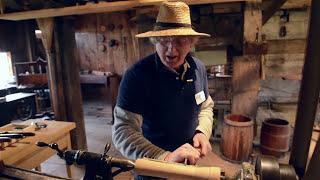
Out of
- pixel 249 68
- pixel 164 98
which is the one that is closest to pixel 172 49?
pixel 164 98

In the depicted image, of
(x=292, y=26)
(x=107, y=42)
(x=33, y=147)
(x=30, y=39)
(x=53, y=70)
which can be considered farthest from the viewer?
(x=30, y=39)

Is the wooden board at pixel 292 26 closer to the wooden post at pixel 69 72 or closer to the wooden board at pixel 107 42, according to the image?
the wooden board at pixel 107 42

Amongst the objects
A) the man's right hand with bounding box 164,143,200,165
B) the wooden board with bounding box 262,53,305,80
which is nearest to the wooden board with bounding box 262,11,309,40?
the wooden board with bounding box 262,53,305,80

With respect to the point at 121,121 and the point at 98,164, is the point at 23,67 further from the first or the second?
the point at 98,164

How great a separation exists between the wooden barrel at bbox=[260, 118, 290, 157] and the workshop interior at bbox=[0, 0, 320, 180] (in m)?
0.01

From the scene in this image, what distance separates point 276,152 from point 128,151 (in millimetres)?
2519

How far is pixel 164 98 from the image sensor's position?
4.46ft

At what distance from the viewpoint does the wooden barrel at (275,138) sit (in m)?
3.09

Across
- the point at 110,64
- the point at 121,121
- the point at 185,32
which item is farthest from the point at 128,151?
the point at 110,64

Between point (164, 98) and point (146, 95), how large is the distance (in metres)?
0.10

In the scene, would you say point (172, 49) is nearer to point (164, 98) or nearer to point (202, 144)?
point (164, 98)

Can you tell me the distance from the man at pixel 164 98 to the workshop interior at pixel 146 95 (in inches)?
6.0

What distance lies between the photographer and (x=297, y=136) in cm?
48

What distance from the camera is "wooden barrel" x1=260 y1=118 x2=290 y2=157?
10.1 feet
